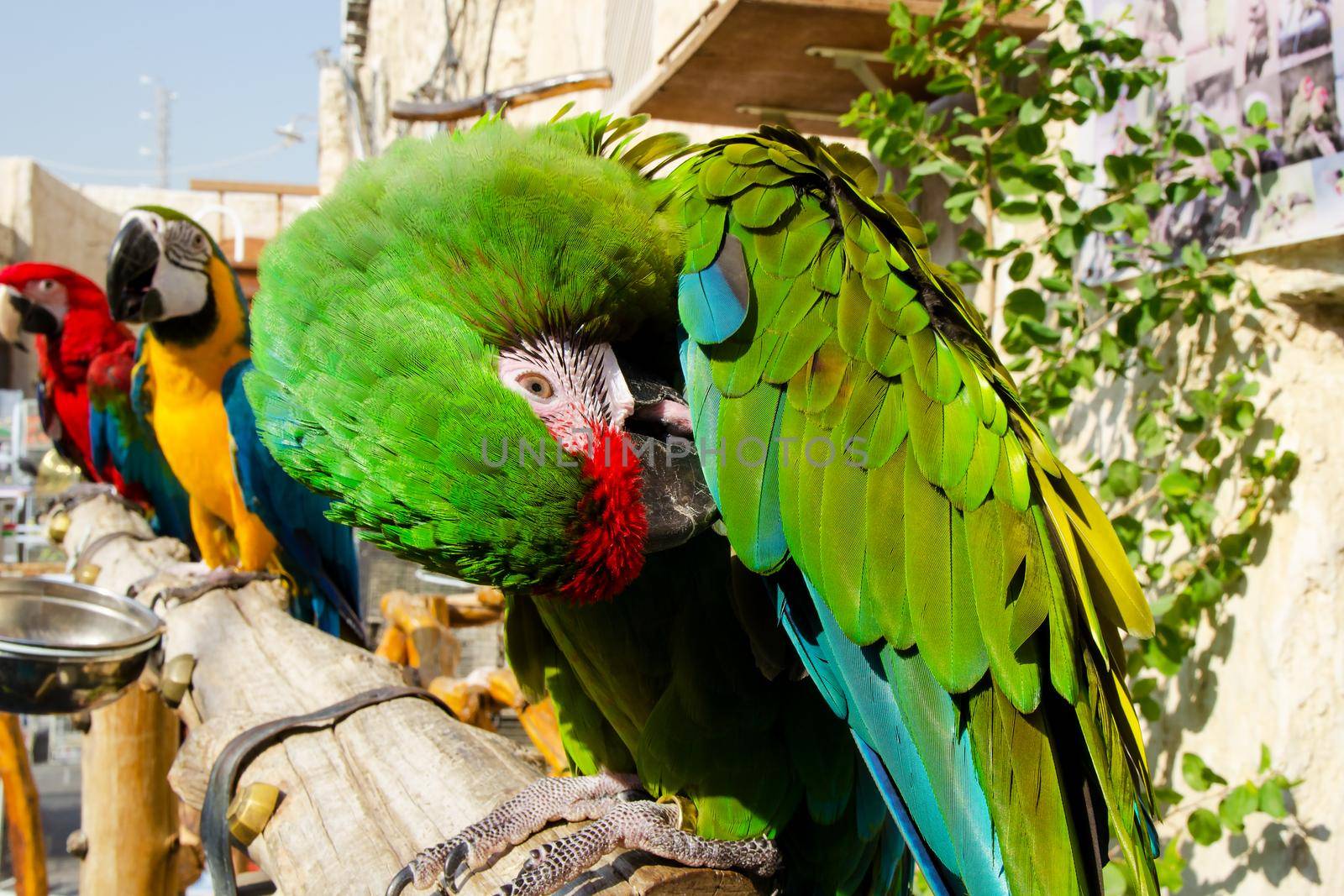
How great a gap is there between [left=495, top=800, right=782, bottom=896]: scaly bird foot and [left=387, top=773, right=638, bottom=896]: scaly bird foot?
1.9 inches

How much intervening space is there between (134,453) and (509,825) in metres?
3.39

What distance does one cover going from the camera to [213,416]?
3.07 meters

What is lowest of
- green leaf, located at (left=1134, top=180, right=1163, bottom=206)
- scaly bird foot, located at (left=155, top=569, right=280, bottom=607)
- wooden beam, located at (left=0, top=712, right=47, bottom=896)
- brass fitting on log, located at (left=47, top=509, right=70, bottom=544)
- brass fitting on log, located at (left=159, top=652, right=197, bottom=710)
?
wooden beam, located at (left=0, top=712, right=47, bottom=896)

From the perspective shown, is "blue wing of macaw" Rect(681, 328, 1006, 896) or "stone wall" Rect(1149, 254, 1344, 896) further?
"stone wall" Rect(1149, 254, 1344, 896)

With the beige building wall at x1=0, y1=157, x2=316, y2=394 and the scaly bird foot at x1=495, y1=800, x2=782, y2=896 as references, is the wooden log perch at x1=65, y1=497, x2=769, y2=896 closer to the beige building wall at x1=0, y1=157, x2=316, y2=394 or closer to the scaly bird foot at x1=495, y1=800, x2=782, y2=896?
the scaly bird foot at x1=495, y1=800, x2=782, y2=896

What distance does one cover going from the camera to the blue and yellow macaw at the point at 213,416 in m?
2.93

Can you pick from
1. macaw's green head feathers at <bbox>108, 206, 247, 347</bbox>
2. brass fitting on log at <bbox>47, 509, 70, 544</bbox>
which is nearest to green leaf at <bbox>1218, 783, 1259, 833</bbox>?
macaw's green head feathers at <bbox>108, 206, 247, 347</bbox>

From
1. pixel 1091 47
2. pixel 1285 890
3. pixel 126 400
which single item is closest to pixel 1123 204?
pixel 1091 47

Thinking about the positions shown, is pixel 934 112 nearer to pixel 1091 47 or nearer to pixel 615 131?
pixel 1091 47

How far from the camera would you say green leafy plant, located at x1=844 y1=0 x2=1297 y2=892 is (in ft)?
6.97

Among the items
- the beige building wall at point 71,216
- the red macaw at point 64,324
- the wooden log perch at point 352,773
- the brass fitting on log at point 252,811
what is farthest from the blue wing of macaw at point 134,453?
the beige building wall at point 71,216

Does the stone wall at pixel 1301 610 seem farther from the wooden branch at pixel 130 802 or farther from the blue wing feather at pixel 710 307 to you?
the wooden branch at pixel 130 802

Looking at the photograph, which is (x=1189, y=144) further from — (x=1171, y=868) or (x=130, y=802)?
(x=130, y=802)

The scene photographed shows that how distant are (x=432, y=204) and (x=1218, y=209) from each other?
5.94ft
